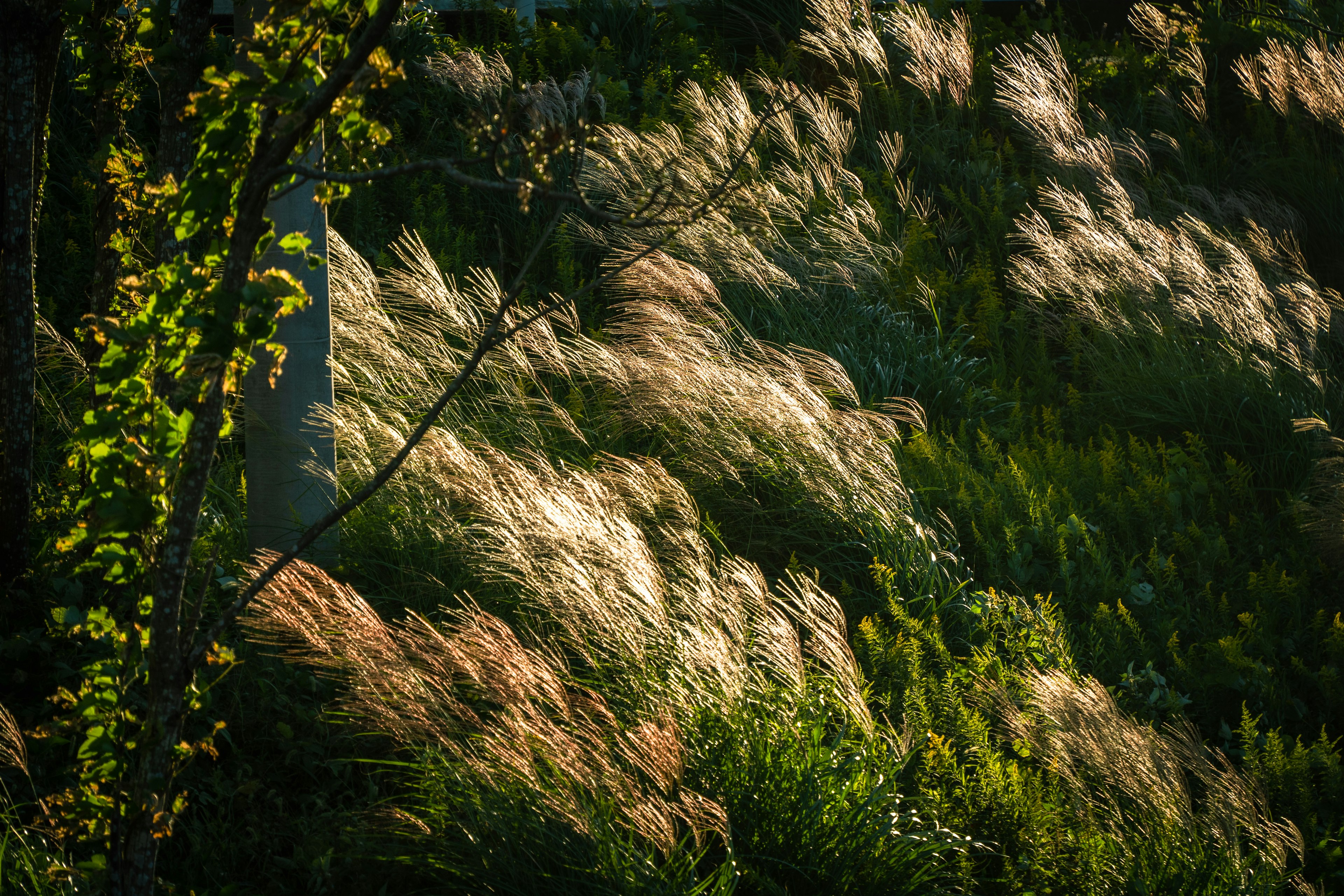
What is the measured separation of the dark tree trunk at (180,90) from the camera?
11.1ft

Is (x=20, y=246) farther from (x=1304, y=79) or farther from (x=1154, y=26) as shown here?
(x=1154, y=26)

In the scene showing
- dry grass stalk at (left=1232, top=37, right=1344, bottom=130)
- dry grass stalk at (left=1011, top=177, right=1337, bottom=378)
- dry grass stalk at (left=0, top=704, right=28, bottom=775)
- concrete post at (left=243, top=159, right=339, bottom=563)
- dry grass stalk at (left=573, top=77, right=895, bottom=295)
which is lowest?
dry grass stalk at (left=0, top=704, right=28, bottom=775)

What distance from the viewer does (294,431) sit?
155 inches

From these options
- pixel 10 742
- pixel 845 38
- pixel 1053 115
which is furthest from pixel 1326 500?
pixel 10 742

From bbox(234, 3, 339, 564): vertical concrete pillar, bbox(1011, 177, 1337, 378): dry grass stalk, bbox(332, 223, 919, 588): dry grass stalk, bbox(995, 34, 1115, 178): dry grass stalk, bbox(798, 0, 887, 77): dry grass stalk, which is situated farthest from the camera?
bbox(798, 0, 887, 77): dry grass stalk

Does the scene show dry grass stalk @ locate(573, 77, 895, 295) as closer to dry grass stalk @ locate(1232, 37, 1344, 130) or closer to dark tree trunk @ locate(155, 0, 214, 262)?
dark tree trunk @ locate(155, 0, 214, 262)

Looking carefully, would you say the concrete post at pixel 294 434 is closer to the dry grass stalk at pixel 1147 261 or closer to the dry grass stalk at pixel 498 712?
the dry grass stalk at pixel 498 712

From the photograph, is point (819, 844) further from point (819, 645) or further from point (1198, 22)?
point (1198, 22)

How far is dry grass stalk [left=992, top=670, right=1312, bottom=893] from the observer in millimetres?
2814

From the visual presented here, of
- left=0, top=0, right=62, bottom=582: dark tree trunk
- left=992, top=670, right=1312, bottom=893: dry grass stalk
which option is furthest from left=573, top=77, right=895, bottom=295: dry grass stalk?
left=992, top=670, right=1312, bottom=893: dry grass stalk

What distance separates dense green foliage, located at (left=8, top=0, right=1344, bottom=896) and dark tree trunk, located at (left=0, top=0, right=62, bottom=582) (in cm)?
26

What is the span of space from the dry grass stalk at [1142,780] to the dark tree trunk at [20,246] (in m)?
3.66

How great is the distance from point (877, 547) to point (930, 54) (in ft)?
16.3

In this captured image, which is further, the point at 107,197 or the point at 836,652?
the point at 107,197
